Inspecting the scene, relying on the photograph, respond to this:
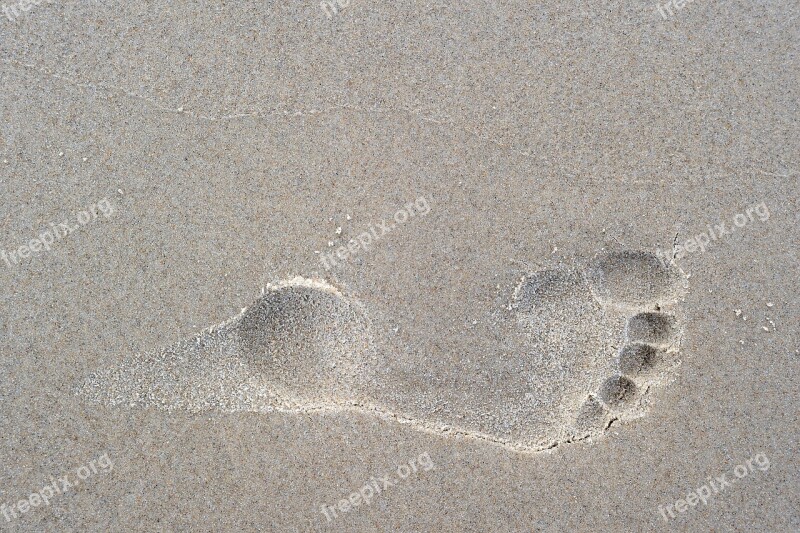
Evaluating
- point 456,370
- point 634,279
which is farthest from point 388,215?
point 634,279

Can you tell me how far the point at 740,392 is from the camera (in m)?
1.84

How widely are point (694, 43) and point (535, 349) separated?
4.20 ft

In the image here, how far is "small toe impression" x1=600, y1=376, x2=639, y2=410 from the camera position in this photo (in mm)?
1803

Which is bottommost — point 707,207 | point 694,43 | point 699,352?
point 699,352

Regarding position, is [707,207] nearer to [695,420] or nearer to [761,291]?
[761,291]

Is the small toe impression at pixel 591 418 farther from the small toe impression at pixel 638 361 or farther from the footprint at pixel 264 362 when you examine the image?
the footprint at pixel 264 362

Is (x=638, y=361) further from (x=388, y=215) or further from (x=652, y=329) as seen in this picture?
(x=388, y=215)

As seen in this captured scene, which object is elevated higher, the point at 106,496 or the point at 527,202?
the point at 527,202

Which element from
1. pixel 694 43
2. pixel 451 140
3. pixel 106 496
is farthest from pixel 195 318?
pixel 694 43

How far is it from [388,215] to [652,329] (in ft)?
3.35

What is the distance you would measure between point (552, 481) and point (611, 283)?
0.73 meters

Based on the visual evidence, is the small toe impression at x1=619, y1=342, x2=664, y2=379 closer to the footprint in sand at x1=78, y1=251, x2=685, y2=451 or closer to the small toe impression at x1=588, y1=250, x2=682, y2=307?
the footprint in sand at x1=78, y1=251, x2=685, y2=451

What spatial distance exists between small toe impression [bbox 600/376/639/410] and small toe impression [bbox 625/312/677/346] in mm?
151

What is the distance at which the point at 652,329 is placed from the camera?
181cm
